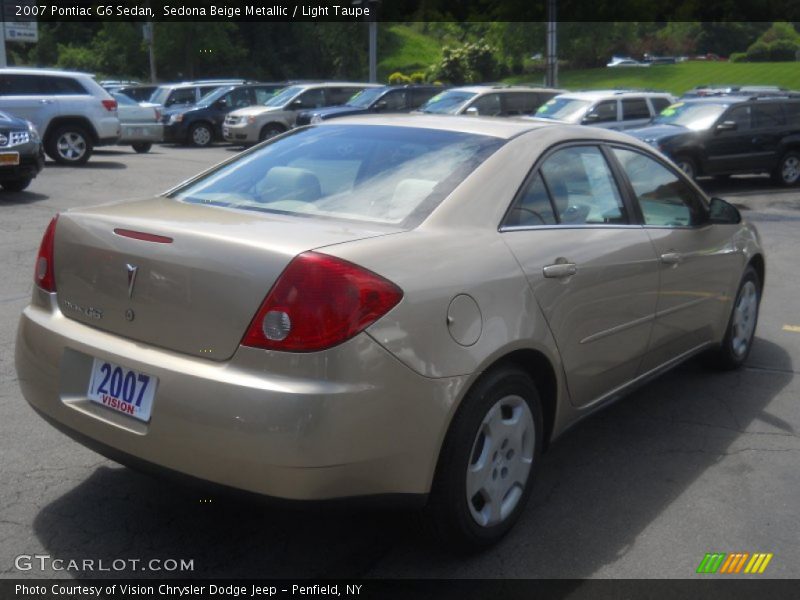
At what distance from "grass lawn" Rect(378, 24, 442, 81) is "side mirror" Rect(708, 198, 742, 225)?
188ft

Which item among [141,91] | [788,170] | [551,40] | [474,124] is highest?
[551,40]

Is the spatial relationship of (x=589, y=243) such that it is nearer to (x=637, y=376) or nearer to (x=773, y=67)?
(x=637, y=376)

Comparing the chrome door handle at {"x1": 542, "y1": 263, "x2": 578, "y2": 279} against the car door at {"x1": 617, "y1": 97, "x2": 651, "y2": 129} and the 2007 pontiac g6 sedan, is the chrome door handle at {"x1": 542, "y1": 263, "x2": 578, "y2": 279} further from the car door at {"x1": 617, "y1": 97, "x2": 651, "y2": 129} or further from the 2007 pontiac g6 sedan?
the car door at {"x1": 617, "y1": 97, "x2": 651, "y2": 129}

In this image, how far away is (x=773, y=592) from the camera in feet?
11.3

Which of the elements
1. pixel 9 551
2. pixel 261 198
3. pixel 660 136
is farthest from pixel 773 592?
pixel 660 136

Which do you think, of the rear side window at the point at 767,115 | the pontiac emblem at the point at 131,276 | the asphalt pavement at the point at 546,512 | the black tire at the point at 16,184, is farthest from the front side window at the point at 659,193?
the rear side window at the point at 767,115

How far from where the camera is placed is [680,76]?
5647 centimetres

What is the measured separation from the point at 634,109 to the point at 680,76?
40.1 metres

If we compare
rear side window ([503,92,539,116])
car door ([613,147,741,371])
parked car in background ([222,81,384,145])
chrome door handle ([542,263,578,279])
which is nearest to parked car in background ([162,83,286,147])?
parked car in background ([222,81,384,145])

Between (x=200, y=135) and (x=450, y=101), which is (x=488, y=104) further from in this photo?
(x=200, y=135)

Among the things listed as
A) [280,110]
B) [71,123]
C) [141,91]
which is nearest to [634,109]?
[280,110]

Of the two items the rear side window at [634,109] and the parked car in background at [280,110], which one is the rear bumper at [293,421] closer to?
the rear side window at [634,109]

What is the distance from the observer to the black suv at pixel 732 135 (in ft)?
53.9

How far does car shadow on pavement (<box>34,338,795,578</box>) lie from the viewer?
3.53 metres
